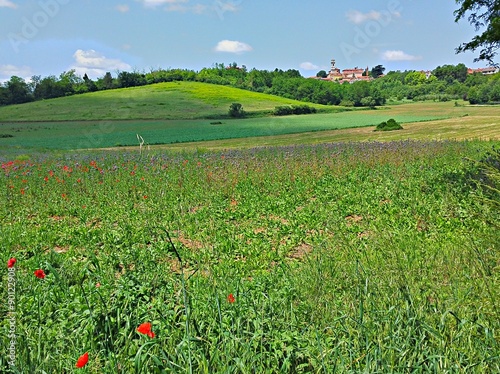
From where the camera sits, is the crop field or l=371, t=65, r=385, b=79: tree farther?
l=371, t=65, r=385, b=79: tree

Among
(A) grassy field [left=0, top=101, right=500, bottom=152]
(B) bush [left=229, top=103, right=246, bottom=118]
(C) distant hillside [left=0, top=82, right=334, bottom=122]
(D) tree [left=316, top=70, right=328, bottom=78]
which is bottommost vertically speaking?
(A) grassy field [left=0, top=101, right=500, bottom=152]

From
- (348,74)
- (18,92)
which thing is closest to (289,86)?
(18,92)

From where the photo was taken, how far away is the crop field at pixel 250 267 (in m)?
2.57

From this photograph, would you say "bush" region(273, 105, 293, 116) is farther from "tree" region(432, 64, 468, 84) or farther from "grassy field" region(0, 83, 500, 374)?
"tree" region(432, 64, 468, 84)

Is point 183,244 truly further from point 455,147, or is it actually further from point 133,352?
point 455,147

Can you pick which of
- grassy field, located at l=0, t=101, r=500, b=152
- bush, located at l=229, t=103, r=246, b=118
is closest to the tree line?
grassy field, located at l=0, t=101, r=500, b=152

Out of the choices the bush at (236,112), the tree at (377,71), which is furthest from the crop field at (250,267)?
the tree at (377,71)

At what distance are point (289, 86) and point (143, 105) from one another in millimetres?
42577

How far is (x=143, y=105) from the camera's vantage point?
66875 millimetres

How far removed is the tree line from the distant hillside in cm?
624

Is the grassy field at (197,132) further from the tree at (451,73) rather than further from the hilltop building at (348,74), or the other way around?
the hilltop building at (348,74)

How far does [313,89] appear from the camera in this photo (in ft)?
311

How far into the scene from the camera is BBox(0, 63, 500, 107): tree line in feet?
243

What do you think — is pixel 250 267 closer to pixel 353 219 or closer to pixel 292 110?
pixel 353 219
